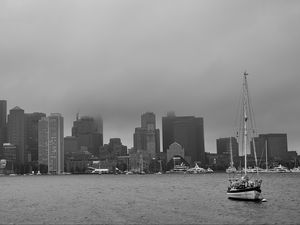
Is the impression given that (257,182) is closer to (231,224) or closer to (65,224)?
(231,224)

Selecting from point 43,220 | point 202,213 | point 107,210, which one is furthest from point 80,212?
point 202,213

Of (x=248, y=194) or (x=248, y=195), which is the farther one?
(x=248, y=195)

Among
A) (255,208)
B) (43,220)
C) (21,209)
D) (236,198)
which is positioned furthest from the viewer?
(236,198)

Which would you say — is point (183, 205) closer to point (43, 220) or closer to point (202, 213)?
point (202, 213)

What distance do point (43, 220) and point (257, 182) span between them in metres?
45.3

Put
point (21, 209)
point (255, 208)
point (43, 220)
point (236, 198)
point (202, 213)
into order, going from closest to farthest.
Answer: point (43, 220), point (202, 213), point (255, 208), point (21, 209), point (236, 198)

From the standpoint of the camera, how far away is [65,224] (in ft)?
257

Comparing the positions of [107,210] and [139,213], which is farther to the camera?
[107,210]

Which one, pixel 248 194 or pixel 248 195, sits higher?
pixel 248 194

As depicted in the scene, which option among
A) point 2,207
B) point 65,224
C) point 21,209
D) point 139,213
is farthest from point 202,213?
point 2,207

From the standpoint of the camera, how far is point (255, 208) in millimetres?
96125

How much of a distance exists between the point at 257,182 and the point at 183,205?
51.8 feet

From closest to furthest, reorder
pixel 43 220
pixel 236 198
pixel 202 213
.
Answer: pixel 43 220 < pixel 202 213 < pixel 236 198

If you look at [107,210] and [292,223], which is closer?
[292,223]
